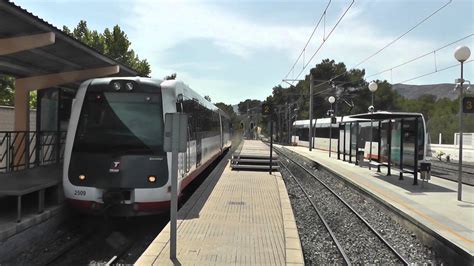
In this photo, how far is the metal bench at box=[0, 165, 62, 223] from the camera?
7668 millimetres

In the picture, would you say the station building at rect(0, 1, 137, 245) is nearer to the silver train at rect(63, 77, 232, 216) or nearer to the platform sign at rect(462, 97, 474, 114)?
the silver train at rect(63, 77, 232, 216)

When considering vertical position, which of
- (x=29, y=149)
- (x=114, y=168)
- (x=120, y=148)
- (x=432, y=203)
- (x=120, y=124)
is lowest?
(x=432, y=203)

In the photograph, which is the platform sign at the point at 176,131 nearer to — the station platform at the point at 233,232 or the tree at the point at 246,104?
the station platform at the point at 233,232

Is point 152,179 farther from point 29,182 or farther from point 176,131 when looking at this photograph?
point 176,131

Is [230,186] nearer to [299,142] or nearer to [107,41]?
[107,41]

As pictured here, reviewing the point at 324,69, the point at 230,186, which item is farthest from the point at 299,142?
the point at 230,186

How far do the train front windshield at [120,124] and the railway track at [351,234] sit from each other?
4.06 meters

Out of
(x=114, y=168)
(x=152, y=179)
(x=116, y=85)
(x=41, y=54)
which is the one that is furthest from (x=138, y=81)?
(x=41, y=54)

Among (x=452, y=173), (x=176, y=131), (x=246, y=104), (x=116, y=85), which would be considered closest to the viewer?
(x=176, y=131)

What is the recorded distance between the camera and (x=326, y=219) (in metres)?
12.3

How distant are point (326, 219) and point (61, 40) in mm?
7611

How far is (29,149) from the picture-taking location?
496 inches

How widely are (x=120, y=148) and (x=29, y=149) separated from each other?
4822mm

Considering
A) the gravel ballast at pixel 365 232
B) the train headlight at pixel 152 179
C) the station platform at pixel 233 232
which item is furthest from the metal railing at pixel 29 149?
the gravel ballast at pixel 365 232
